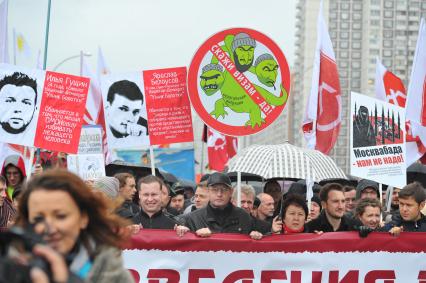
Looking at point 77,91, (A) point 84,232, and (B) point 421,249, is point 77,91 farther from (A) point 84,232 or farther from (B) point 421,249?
(A) point 84,232

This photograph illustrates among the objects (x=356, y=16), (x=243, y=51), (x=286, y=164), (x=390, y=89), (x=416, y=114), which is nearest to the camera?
(x=243, y=51)

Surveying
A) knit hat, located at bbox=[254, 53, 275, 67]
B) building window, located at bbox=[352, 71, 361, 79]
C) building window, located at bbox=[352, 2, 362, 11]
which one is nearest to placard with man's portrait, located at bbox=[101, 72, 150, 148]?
knit hat, located at bbox=[254, 53, 275, 67]

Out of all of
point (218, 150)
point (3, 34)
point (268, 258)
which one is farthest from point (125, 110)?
point (218, 150)

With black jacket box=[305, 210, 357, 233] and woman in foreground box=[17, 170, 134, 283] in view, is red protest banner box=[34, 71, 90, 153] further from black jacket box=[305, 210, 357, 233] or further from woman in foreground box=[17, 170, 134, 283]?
woman in foreground box=[17, 170, 134, 283]

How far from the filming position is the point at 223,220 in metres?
6.85

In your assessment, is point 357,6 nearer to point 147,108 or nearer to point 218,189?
point 147,108

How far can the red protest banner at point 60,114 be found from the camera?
8.80m

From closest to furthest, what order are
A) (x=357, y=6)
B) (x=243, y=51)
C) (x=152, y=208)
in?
(x=152, y=208) → (x=243, y=51) → (x=357, y=6)

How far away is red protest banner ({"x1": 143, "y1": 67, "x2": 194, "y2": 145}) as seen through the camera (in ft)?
30.8

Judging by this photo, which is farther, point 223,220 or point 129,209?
point 129,209

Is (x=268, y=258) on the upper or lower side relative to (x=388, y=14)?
lower

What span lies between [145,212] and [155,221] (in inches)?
4.8

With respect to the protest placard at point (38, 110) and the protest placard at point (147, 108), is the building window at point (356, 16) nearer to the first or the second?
the protest placard at point (147, 108)

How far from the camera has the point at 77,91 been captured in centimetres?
899
